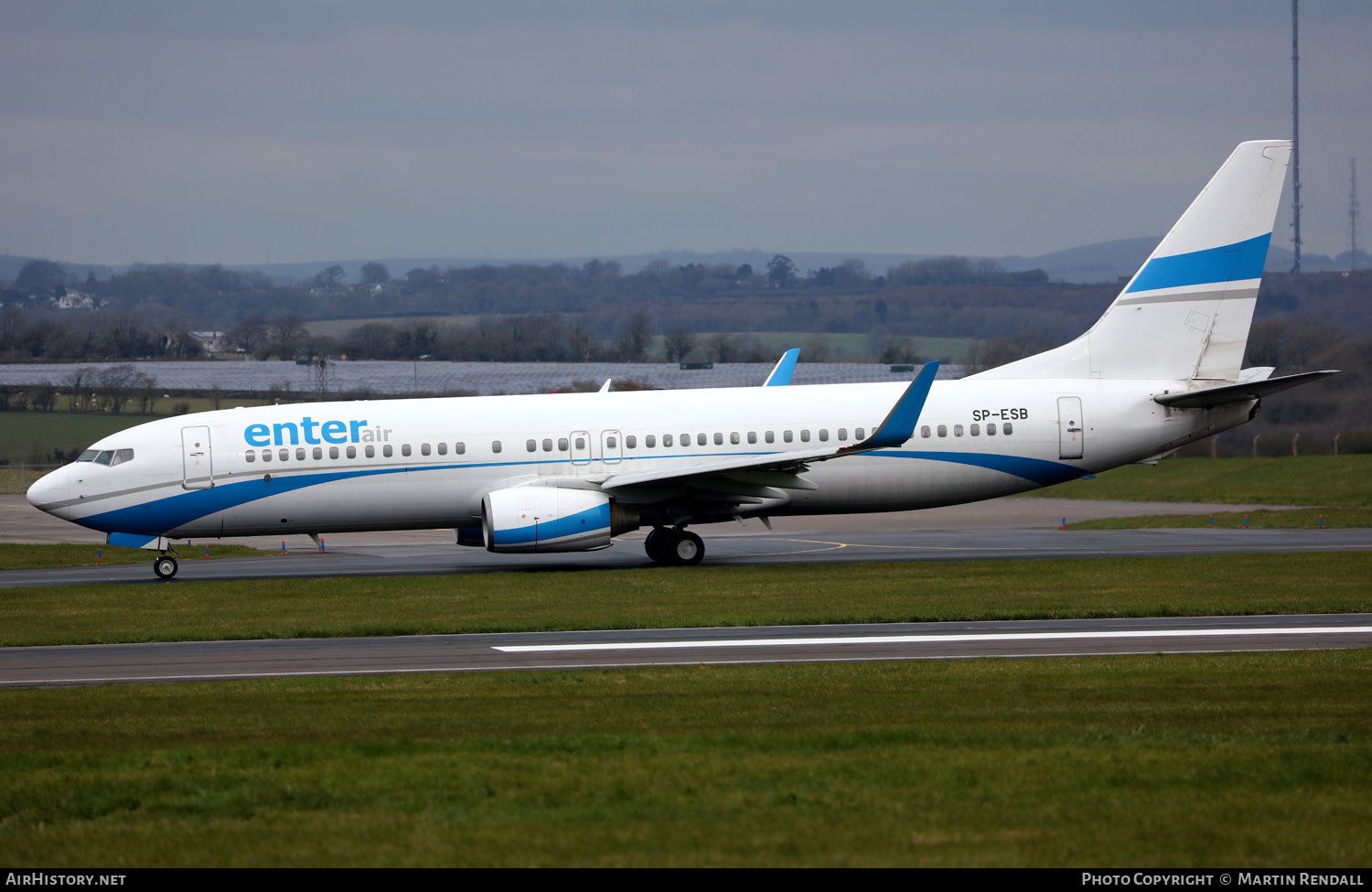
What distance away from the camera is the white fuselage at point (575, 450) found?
1088 inches

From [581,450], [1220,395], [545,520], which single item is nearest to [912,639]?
[545,520]

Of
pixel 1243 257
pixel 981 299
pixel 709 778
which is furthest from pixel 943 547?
pixel 981 299

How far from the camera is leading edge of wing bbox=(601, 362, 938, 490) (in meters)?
26.3

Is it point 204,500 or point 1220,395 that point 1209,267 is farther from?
point 204,500

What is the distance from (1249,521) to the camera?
3697 cm

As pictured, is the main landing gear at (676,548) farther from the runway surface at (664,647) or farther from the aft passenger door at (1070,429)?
the runway surface at (664,647)

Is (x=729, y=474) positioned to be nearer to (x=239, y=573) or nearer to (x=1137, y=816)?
(x=239, y=573)

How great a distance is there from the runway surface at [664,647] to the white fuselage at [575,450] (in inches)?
353

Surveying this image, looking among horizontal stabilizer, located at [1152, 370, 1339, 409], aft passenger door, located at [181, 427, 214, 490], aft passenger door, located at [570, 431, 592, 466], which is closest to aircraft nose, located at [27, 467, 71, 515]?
aft passenger door, located at [181, 427, 214, 490]

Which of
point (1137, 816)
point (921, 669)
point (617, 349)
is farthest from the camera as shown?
point (617, 349)

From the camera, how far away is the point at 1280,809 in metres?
8.56

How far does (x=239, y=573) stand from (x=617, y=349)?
70705 mm

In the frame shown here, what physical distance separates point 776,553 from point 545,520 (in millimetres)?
6852

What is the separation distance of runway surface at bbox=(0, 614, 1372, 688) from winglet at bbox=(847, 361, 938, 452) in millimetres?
7785
